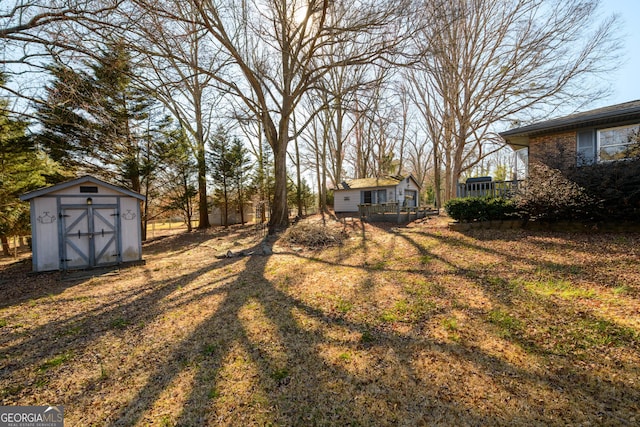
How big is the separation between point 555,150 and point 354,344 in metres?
11.3

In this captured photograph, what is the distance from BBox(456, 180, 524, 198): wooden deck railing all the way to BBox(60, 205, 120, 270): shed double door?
13202mm

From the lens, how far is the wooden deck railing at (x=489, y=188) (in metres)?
9.54

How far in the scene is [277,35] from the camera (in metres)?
11.4

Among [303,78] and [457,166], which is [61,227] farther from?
[457,166]

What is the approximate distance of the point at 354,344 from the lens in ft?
11.2

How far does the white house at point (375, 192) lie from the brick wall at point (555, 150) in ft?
31.1

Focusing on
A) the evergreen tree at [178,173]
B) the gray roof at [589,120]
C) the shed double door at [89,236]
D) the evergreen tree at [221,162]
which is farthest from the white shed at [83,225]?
the gray roof at [589,120]

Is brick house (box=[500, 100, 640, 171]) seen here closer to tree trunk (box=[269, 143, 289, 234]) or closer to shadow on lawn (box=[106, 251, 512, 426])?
shadow on lawn (box=[106, 251, 512, 426])

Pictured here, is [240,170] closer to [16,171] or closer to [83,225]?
[16,171]

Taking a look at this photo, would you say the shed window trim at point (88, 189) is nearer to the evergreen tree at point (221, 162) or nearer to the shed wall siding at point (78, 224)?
the shed wall siding at point (78, 224)

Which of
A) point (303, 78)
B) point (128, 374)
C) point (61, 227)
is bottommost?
point (128, 374)

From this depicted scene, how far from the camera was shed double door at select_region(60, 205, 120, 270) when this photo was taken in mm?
7695

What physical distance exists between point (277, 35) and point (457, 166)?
46.3 ft

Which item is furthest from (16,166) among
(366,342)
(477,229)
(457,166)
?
(457,166)
